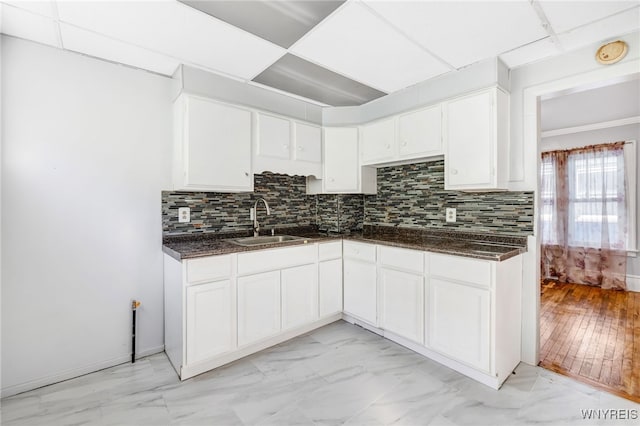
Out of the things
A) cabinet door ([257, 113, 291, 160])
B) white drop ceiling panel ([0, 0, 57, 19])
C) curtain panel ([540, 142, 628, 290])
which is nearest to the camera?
white drop ceiling panel ([0, 0, 57, 19])

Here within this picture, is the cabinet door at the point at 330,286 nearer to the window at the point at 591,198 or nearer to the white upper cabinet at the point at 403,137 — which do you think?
the white upper cabinet at the point at 403,137

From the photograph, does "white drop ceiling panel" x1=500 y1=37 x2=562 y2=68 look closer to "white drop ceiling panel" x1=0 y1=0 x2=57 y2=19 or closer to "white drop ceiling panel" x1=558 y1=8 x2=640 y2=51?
"white drop ceiling panel" x1=558 y1=8 x2=640 y2=51

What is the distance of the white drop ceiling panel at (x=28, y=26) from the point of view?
1.65 meters

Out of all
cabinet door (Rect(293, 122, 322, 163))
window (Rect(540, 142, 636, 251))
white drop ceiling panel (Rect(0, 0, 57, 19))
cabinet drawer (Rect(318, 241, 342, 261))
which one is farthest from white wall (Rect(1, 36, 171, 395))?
window (Rect(540, 142, 636, 251))

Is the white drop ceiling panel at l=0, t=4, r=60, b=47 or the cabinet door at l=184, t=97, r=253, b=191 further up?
the white drop ceiling panel at l=0, t=4, r=60, b=47

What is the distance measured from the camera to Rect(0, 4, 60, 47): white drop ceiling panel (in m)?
1.65

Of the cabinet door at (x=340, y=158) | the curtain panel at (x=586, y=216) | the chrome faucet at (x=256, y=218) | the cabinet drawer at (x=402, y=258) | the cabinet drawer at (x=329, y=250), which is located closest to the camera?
the cabinet drawer at (x=402, y=258)

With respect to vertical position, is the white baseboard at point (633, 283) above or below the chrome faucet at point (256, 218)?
below

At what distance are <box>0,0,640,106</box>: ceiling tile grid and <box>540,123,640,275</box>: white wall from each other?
96.6 inches

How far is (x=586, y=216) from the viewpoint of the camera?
167 inches

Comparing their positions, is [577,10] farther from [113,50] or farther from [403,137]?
[113,50]

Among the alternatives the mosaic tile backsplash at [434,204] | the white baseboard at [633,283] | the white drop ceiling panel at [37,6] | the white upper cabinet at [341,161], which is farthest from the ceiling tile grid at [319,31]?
the white baseboard at [633,283]

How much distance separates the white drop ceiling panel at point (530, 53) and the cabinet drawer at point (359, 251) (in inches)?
69.0

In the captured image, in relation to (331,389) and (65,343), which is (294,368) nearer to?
(331,389)
